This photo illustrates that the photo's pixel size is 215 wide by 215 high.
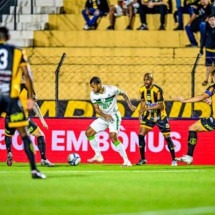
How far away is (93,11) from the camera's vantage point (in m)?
28.0

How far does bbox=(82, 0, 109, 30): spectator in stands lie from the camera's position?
27.9m

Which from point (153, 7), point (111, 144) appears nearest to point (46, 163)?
point (111, 144)

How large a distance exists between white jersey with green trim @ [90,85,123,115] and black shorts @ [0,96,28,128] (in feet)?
20.6

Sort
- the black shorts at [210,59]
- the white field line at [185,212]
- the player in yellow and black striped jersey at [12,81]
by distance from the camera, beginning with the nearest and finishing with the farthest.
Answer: the white field line at [185,212]
the player in yellow and black striped jersey at [12,81]
the black shorts at [210,59]

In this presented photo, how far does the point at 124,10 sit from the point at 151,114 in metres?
7.10

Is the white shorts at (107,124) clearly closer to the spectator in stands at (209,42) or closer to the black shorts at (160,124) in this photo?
the black shorts at (160,124)

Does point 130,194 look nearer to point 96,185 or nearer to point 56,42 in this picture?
point 96,185

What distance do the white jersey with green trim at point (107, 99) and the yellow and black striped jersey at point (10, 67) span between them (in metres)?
6.31

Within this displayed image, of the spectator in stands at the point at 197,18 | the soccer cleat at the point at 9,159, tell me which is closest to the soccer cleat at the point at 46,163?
the soccer cleat at the point at 9,159

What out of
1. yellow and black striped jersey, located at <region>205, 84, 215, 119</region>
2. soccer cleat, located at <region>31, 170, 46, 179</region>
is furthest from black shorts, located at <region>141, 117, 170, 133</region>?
soccer cleat, located at <region>31, 170, 46, 179</region>

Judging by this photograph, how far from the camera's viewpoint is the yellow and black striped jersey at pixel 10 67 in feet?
49.5

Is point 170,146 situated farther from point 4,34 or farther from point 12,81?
point 4,34

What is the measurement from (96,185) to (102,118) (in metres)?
6.97

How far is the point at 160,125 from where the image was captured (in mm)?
21547
